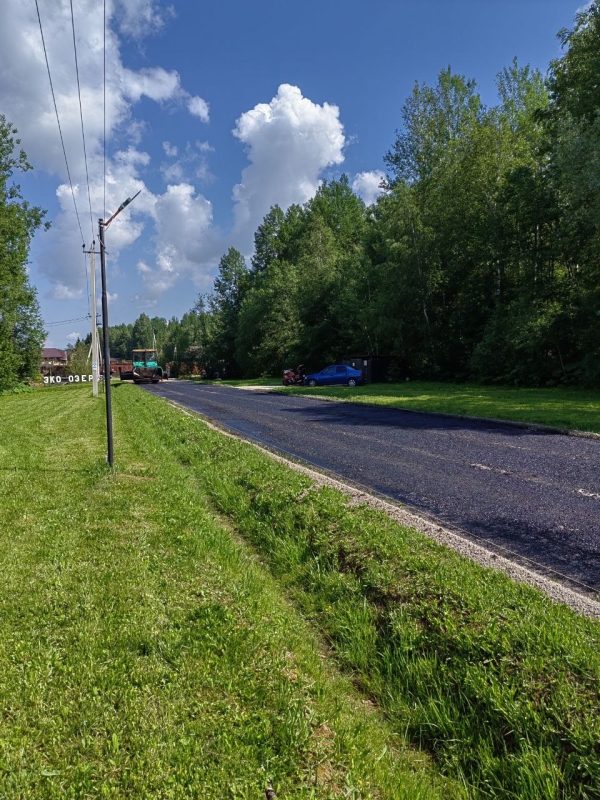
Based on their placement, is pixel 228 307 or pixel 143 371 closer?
pixel 143 371

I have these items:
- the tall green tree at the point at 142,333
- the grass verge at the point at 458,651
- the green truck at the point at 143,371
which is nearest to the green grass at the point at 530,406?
the grass verge at the point at 458,651

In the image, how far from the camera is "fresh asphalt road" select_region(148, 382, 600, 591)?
4.47m

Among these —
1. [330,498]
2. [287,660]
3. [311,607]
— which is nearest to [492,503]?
[330,498]

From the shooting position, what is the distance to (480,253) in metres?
29.0

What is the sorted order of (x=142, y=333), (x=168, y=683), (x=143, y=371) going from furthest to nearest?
(x=142, y=333), (x=143, y=371), (x=168, y=683)

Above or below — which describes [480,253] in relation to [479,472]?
above

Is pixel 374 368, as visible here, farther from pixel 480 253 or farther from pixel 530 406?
pixel 530 406

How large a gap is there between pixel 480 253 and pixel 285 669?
99.3 ft

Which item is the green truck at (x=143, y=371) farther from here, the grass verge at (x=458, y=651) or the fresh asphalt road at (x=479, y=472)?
the grass verge at (x=458, y=651)

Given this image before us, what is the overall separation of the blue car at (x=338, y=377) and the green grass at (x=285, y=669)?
2958 cm

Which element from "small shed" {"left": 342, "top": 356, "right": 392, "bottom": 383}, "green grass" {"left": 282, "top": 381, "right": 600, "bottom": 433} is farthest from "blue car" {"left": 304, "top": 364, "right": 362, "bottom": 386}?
"green grass" {"left": 282, "top": 381, "right": 600, "bottom": 433}

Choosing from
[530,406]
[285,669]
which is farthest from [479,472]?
[530,406]

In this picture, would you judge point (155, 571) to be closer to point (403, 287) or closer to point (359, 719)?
point (359, 719)

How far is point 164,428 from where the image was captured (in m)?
11.8
